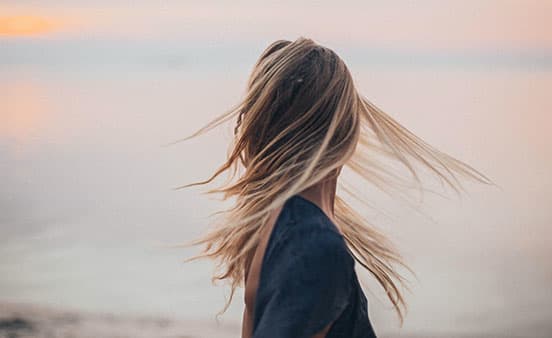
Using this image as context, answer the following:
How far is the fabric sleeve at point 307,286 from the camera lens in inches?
52.6

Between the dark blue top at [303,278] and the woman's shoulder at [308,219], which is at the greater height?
the woman's shoulder at [308,219]

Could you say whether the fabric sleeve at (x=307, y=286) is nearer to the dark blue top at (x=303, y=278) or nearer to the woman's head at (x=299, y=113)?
the dark blue top at (x=303, y=278)

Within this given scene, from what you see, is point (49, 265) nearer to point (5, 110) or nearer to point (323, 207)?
point (5, 110)

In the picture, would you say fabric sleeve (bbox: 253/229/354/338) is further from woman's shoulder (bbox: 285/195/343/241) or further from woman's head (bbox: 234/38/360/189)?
woman's head (bbox: 234/38/360/189)

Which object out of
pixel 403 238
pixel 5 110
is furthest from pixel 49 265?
pixel 5 110

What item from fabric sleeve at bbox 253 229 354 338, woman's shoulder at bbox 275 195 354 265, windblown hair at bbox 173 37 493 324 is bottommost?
fabric sleeve at bbox 253 229 354 338

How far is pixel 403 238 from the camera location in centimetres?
521

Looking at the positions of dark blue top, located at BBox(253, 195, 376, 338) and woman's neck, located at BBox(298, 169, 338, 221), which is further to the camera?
woman's neck, located at BBox(298, 169, 338, 221)

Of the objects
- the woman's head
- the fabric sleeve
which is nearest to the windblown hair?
the woman's head

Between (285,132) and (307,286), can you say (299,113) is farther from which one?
(307,286)

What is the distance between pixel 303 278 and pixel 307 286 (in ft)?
0.04

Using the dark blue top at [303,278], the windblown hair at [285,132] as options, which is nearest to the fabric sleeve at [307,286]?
the dark blue top at [303,278]

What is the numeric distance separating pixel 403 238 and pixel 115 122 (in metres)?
3.17

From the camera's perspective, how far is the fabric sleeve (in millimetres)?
1335
